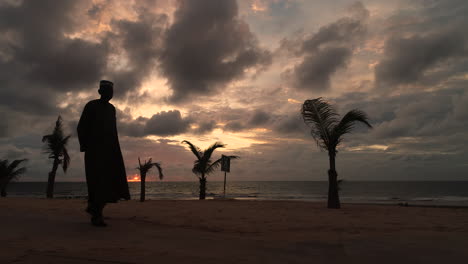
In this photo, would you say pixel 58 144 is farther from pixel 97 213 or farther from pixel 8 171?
pixel 97 213

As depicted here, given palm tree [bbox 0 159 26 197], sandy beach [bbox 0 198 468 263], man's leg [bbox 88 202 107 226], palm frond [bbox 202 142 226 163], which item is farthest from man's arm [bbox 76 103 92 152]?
palm tree [bbox 0 159 26 197]

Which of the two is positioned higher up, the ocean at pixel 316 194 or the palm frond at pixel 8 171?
the palm frond at pixel 8 171

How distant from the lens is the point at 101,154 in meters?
5.10

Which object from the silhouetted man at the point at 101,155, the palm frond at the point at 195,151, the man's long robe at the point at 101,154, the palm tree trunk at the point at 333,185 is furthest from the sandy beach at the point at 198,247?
the palm frond at the point at 195,151

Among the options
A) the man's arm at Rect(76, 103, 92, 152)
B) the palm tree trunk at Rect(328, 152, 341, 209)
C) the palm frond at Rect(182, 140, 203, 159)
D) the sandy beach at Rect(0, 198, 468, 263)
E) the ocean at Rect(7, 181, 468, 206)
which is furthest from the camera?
the ocean at Rect(7, 181, 468, 206)

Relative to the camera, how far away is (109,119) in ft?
17.7

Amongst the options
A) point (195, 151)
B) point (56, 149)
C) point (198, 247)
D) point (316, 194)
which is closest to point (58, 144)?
point (56, 149)

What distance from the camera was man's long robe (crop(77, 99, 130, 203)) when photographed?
196 inches

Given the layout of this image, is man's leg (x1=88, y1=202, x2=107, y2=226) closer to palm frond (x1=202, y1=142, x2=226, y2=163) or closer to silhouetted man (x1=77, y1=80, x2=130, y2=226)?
silhouetted man (x1=77, y1=80, x2=130, y2=226)

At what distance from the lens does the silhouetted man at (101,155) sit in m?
4.95

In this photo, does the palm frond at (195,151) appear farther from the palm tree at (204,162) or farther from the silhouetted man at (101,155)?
the silhouetted man at (101,155)

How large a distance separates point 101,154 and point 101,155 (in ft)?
0.06

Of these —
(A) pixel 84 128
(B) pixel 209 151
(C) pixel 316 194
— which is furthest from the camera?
(C) pixel 316 194

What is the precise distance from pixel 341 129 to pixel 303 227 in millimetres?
5902
